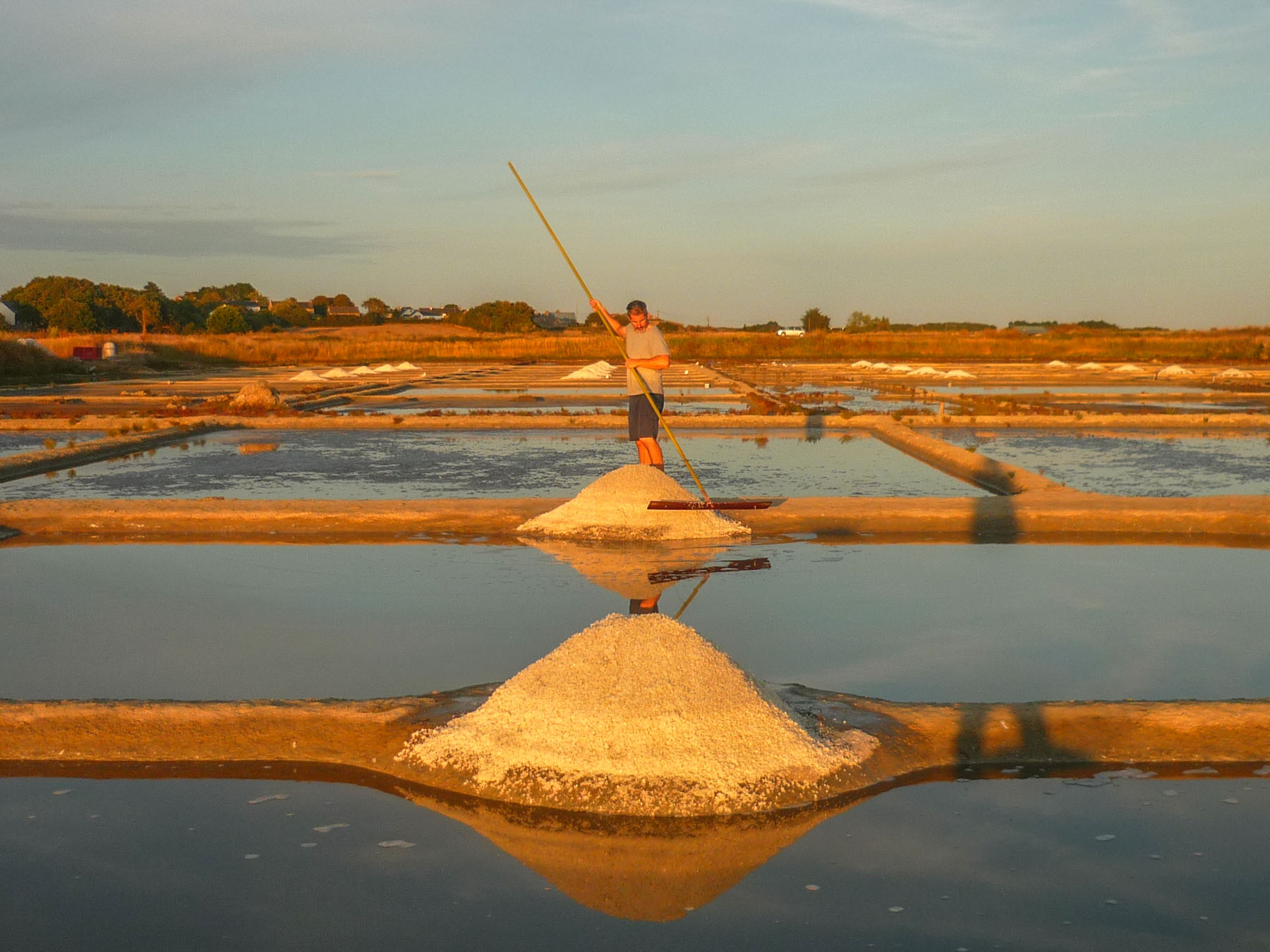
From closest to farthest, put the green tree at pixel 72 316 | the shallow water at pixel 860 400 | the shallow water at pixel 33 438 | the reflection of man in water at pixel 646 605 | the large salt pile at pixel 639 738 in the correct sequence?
the large salt pile at pixel 639 738 < the reflection of man in water at pixel 646 605 < the shallow water at pixel 33 438 < the shallow water at pixel 860 400 < the green tree at pixel 72 316

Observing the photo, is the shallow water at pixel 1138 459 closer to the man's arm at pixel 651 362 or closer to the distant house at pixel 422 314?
the man's arm at pixel 651 362

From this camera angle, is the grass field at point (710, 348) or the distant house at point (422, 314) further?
the distant house at point (422, 314)

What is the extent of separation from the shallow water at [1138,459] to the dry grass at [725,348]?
3463 cm

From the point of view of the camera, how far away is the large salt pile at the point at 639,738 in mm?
3449

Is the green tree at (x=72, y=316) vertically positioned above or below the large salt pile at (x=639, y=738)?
above

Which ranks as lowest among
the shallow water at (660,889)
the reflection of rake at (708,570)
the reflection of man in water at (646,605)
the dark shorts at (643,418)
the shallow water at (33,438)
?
the shallow water at (660,889)

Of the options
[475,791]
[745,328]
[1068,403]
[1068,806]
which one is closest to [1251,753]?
[1068,806]

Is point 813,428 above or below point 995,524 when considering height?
above

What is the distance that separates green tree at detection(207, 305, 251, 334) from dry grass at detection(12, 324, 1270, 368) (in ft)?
75.9

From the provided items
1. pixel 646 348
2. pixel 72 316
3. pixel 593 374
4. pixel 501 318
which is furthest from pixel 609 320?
pixel 501 318

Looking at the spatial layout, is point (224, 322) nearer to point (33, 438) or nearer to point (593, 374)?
point (593, 374)

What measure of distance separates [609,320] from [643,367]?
1.31 feet

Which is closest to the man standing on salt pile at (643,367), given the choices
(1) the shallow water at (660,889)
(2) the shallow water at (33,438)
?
(1) the shallow water at (660,889)

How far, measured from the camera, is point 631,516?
7.82 metres
